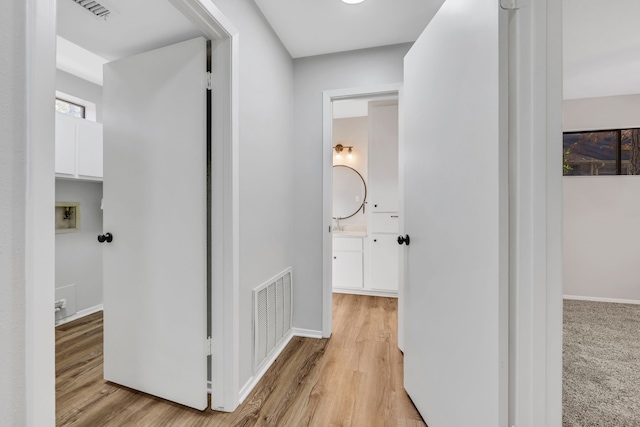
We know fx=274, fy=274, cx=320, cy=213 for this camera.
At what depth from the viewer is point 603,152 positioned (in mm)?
3191

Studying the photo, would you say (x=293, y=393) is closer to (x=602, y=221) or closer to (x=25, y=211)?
(x=25, y=211)

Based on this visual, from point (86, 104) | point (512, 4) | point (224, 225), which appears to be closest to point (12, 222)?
point (224, 225)

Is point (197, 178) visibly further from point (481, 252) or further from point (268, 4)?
point (481, 252)

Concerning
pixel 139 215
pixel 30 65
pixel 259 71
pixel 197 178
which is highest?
pixel 259 71

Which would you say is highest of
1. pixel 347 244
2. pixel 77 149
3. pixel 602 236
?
pixel 77 149

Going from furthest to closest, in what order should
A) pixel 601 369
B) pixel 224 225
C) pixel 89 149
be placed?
pixel 89 149 < pixel 601 369 < pixel 224 225

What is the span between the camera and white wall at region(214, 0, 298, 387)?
1.60 metres

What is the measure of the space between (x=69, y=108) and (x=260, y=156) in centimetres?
255

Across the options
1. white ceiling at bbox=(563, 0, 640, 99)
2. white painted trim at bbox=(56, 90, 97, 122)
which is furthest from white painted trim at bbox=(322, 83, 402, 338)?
white painted trim at bbox=(56, 90, 97, 122)

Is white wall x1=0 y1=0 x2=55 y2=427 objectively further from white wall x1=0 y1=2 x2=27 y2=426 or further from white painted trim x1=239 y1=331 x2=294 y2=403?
white painted trim x1=239 y1=331 x2=294 y2=403

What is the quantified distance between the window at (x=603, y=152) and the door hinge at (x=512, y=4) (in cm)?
335

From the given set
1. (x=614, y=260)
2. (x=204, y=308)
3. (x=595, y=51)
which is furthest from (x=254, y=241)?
(x=614, y=260)

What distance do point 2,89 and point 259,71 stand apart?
1.43 m

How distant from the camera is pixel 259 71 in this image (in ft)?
5.94
